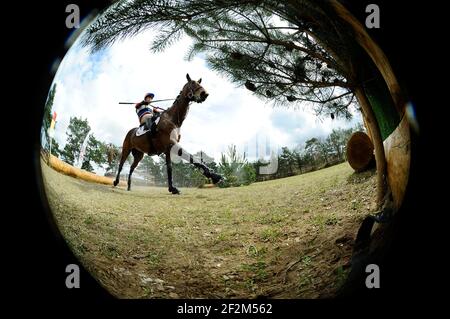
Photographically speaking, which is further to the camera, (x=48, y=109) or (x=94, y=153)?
(x=48, y=109)

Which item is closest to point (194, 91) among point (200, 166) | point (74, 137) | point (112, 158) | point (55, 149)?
point (200, 166)

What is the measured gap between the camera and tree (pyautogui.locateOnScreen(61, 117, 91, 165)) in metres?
2.16

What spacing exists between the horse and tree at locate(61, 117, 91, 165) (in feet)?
0.91

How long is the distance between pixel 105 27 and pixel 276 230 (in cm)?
161

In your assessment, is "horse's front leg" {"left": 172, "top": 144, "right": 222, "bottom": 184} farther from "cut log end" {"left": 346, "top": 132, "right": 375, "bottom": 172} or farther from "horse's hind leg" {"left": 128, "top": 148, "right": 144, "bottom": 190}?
"cut log end" {"left": 346, "top": 132, "right": 375, "bottom": 172}

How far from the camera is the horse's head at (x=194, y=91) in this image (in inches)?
78.2

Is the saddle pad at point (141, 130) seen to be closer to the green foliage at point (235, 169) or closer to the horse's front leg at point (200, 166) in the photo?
the horse's front leg at point (200, 166)

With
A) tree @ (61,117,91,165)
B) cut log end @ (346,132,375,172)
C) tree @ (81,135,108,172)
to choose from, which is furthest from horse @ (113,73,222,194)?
cut log end @ (346,132,375,172)

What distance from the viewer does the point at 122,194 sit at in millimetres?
2090

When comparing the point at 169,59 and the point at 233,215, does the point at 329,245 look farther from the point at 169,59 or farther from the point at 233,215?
the point at 169,59

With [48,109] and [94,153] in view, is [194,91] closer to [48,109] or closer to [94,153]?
[94,153]

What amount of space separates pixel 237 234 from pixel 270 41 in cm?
120

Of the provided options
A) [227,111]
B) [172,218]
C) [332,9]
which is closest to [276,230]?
[172,218]

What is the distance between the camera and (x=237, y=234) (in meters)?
2.00
